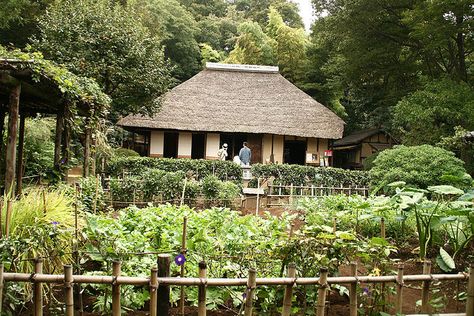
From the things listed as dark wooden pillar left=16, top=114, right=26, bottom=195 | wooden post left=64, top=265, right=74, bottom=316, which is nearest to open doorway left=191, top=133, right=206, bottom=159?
dark wooden pillar left=16, top=114, right=26, bottom=195

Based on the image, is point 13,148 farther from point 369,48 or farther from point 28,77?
point 369,48

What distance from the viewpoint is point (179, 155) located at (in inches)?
785

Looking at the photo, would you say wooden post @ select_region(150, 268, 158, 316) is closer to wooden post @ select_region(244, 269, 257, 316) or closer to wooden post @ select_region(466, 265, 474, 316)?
wooden post @ select_region(244, 269, 257, 316)

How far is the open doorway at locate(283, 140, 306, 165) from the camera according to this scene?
882 inches

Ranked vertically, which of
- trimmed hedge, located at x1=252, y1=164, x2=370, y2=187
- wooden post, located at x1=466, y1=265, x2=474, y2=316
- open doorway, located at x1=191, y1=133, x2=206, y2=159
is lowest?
wooden post, located at x1=466, y1=265, x2=474, y2=316

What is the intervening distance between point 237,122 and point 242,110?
3.39ft

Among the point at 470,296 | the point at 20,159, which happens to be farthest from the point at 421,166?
the point at 20,159

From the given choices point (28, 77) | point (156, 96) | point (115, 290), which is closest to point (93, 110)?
point (28, 77)

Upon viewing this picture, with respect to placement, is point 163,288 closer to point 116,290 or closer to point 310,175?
point 116,290

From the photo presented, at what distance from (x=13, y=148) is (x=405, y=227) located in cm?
602

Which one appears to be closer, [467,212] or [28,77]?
[467,212]

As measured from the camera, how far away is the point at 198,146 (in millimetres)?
22062

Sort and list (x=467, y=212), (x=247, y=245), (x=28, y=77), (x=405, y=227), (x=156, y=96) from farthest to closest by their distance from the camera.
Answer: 1. (x=156, y=96)
2. (x=405, y=227)
3. (x=28, y=77)
4. (x=467, y=212)
5. (x=247, y=245)

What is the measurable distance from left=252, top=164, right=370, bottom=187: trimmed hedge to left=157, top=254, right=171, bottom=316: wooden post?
11599mm
